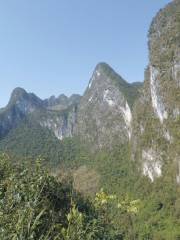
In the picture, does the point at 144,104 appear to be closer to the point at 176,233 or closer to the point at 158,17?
the point at 158,17

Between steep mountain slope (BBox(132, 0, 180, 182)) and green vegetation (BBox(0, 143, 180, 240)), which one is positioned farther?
steep mountain slope (BBox(132, 0, 180, 182))

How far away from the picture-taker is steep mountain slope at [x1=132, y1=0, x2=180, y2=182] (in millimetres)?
139125

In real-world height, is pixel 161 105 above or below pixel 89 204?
above

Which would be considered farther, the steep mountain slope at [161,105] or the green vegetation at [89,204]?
the steep mountain slope at [161,105]

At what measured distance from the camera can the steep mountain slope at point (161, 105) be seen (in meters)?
139

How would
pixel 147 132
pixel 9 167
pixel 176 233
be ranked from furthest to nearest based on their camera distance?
pixel 147 132 → pixel 176 233 → pixel 9 167

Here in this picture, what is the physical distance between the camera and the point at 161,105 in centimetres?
15100

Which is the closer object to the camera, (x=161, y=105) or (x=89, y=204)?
(x=89, y=204)

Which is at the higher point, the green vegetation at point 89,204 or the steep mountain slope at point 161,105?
the steep mountain slope at point 161,105

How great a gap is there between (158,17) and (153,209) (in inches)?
3383

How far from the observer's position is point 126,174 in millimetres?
175250

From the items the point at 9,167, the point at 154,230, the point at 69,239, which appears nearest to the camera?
the point at 69,239

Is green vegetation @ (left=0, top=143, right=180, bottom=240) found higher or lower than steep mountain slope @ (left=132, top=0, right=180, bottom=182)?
lower

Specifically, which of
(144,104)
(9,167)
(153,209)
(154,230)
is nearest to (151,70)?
(144,104)
